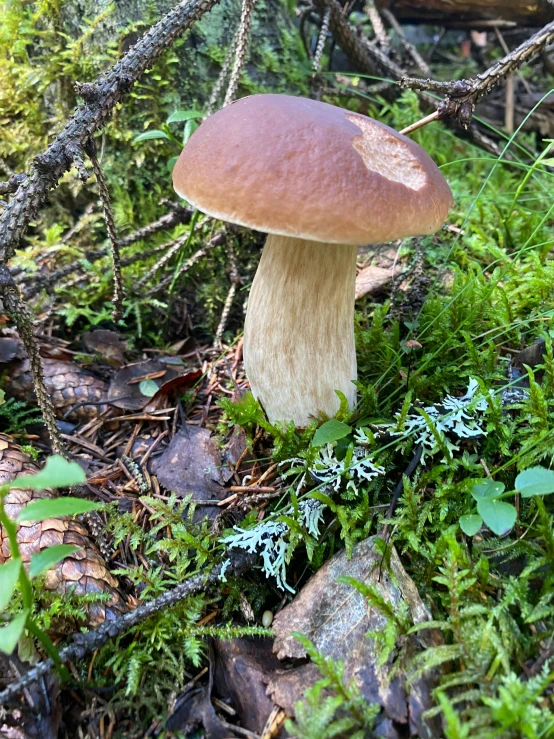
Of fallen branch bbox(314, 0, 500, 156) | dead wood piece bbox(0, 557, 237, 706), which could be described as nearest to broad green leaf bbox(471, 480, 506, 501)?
dead wood piece bbox(0, 557, 237, 706)

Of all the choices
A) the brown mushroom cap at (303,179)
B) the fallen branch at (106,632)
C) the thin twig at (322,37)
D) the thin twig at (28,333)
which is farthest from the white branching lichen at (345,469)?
the thin twig at (322,37)

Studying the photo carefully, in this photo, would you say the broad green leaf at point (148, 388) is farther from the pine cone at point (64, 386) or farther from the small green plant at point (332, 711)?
the small green plant at point (332, 711)

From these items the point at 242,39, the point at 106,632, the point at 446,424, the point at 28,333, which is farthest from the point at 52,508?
the point at 242,39

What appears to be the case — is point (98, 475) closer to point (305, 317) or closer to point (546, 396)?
point (305, 317)

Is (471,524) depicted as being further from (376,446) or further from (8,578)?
(8,578)

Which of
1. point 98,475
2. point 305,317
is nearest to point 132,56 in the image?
point 305,317

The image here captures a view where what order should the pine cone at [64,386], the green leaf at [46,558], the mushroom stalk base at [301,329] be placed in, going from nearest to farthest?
the green leaf at [46,558] < the mushroom stalk base at [301,329] < the pine cone at [64,386]
